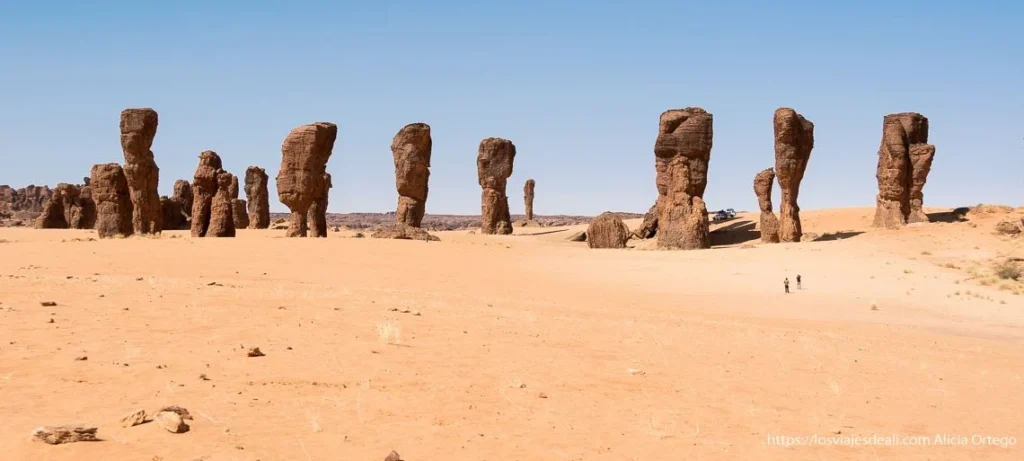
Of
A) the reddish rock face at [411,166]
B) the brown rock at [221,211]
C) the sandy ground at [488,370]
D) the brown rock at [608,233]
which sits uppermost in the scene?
the reddish rock face at [411,166]

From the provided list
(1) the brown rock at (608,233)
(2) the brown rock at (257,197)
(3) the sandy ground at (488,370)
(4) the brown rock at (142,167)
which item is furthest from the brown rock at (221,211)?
(2) the brown rock at (257,197)

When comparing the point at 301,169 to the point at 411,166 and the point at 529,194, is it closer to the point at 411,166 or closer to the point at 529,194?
the point at 411,166

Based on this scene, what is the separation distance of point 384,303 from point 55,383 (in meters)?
7.86

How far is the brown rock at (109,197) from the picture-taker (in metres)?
33.7

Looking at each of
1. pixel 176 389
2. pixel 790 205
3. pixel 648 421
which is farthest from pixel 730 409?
pixel 790 205

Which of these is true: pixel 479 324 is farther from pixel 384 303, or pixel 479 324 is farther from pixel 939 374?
pixel 939 374

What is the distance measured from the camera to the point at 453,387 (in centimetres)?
830

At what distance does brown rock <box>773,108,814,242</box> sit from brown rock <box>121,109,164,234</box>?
89.6 feet

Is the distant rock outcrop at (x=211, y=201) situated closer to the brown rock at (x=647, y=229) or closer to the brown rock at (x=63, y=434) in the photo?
the brown rock at (x=647, y=229)

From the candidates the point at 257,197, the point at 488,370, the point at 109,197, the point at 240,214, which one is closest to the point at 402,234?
the point at 109,197

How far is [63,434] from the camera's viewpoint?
5707 mm

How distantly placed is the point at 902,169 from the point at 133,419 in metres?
44.5

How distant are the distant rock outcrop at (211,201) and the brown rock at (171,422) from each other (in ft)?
89.4

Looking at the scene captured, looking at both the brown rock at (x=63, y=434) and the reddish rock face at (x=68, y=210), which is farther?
the reddish rock face at (x=68, y=210)
